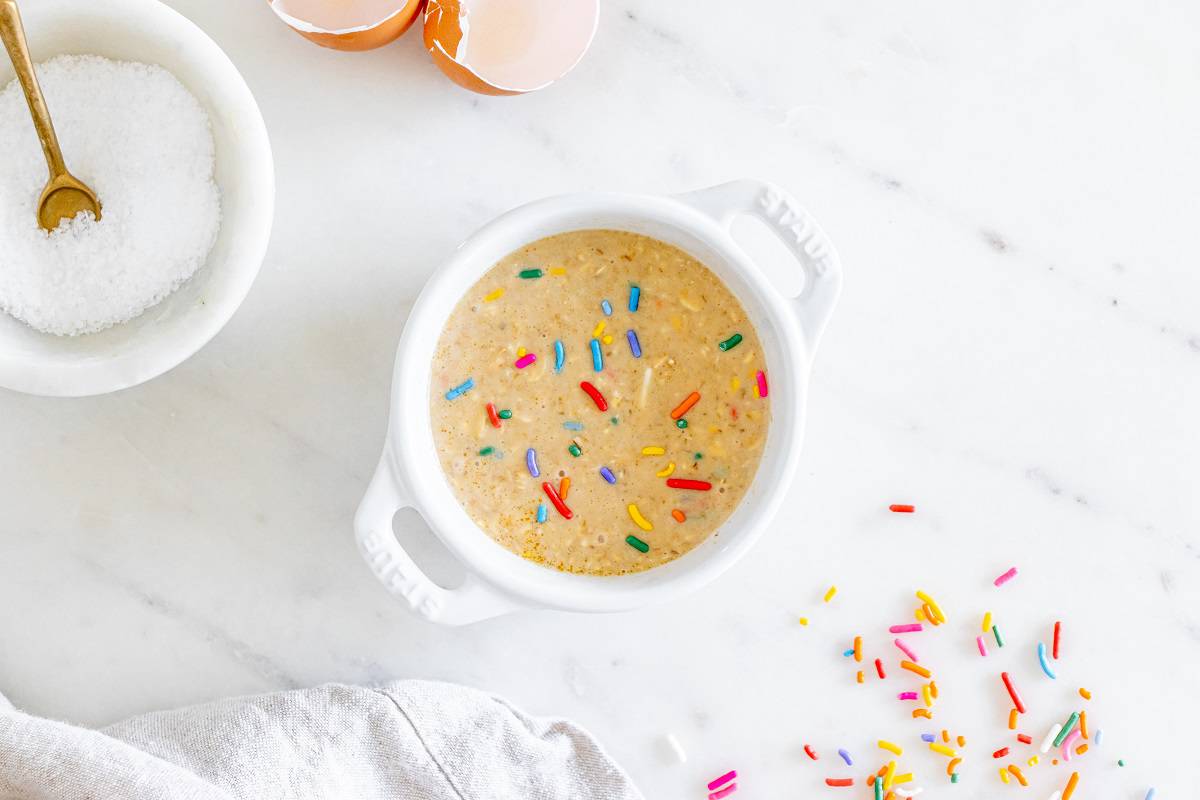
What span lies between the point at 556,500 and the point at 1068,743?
0.66 meters

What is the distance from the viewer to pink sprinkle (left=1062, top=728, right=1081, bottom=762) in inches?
49.4

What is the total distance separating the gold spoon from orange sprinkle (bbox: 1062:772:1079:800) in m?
1.17

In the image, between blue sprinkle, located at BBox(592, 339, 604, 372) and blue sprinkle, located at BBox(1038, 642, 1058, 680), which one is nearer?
blue sprinkle, located at BBox(592, 339, 604, 372)

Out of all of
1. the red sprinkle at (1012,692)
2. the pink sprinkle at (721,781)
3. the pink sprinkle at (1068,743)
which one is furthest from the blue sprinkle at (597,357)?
the pink sprinkle at (1068,743)

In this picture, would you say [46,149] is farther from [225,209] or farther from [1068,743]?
[1068,743]

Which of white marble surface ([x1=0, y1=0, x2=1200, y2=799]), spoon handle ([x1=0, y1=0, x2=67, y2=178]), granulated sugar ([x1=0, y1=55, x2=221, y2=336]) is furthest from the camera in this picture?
white marble surface ([x1=0, y1=0, x2=1200, y2=799])

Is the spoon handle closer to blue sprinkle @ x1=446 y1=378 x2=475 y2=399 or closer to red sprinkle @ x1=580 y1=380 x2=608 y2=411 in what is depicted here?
blue sprinkle @ x1=446 y1=378 x2=475 y2=399

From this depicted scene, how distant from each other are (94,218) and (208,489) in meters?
0.30

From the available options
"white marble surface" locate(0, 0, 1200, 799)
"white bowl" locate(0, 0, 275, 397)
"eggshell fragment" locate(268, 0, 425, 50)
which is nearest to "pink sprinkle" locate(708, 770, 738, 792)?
"white marble surface" locate(0, 0, 1200, 799)

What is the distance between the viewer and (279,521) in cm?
118

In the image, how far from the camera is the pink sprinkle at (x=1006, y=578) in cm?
123

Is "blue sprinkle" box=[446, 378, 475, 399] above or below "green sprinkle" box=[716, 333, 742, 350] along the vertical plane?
below

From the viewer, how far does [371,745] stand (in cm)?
117

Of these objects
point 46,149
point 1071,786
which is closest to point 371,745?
point 46,149
